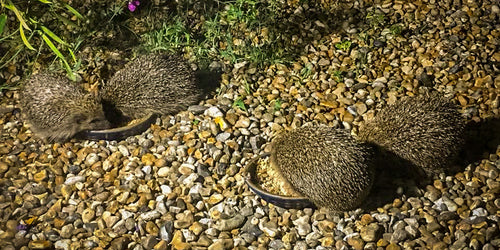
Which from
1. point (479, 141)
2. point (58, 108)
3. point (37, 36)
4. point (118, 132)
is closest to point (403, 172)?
point (479, 141)

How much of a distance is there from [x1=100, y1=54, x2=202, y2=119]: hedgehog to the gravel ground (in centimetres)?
15

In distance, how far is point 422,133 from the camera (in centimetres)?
519

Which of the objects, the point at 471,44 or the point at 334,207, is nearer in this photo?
the point at 334,207

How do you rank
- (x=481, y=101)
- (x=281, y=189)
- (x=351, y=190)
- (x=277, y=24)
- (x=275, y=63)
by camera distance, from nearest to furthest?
(x=351, y=190)
(x=281, y=189)
(x=481, y=101)
(x=275, y=63)
(x=277, y=24)

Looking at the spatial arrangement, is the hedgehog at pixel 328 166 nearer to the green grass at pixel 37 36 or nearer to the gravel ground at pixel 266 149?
the gravel ground at pixel 266 149

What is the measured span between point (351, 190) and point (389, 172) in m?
0.71

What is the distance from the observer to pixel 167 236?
16.8ft

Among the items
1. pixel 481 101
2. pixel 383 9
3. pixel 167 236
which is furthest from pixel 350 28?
pixel 167 236

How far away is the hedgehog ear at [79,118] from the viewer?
231 inches

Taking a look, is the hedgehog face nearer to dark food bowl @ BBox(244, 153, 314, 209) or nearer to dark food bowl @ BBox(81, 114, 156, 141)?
dark food bowl @ BBox(81, 114, 156, 141)

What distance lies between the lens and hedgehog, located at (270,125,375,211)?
4.91 metres

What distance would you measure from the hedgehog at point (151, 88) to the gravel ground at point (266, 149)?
0.51 ft

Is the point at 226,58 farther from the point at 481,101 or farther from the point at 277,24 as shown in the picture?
the point at 481,101

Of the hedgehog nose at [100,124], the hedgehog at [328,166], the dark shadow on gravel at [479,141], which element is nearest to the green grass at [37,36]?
the hedgehog nose at [100,124]
